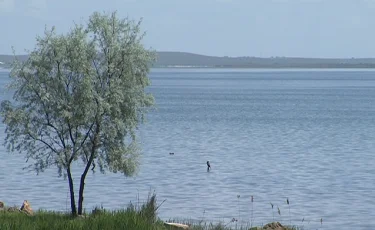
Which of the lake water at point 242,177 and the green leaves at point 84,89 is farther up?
the green leaves at point 84,89

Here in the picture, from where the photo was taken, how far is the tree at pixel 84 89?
26109 millimetres

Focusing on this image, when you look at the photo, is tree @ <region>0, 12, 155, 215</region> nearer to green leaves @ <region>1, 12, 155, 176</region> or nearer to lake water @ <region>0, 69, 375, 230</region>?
green leaves @ <region>1, 12, 155, 176</region>

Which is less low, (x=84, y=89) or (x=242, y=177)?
(x=84, y=89)

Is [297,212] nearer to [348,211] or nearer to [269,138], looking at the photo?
[348,211]

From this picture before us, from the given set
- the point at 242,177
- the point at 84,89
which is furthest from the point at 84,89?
the point at 242,177

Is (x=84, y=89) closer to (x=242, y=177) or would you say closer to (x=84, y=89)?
(x=84, y=89)

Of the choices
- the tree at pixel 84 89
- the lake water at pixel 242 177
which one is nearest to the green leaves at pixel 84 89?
the tree at pixel 84 89

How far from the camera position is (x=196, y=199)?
36.1 m

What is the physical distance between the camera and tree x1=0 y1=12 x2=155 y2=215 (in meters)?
26.1

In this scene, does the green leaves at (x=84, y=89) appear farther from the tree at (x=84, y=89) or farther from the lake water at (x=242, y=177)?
the lake water at (x=242, y=177)

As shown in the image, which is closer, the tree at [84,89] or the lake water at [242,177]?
the tree at [84,89]

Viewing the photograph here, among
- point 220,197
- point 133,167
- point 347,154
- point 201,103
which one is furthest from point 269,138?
point 201,103

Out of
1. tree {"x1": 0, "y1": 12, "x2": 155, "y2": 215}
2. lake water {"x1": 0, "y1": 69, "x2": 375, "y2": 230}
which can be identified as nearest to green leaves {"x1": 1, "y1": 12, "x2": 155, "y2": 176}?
tree {"x1": 0, "y1": 12, "x2": 155, "y2": 215}

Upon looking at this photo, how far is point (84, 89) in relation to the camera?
25.8m
